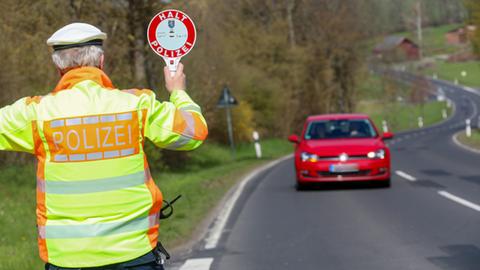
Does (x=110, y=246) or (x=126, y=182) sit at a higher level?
(x=126, y=182)

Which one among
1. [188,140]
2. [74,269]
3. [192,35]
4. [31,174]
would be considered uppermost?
[192,35]

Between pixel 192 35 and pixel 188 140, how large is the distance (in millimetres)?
2119

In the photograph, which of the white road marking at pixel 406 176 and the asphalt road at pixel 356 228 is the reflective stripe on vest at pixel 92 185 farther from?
the white road marking at pixel 406 176

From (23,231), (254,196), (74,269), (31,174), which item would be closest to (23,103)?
(74,269)

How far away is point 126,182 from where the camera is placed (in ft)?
11.9

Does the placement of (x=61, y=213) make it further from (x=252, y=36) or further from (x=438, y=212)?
(x=252, y=36)

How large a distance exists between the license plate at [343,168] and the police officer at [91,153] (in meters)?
13.4

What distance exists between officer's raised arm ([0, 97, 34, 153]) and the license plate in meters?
13.5

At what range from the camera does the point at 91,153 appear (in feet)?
12.0

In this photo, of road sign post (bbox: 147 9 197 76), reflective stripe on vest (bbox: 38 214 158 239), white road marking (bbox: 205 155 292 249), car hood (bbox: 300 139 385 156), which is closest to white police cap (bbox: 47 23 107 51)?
reflective stripe on vest (bbox: 38 214 158 239)

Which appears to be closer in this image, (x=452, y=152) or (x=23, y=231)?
(x=23, y=231)

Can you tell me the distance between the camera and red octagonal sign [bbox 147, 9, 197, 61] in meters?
5.46

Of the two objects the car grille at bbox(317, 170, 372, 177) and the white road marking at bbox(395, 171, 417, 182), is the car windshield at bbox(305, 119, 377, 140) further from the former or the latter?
the white road marking at bbox(395, 171, 417, 182)

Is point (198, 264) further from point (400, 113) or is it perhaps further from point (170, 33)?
point (400, 113)
